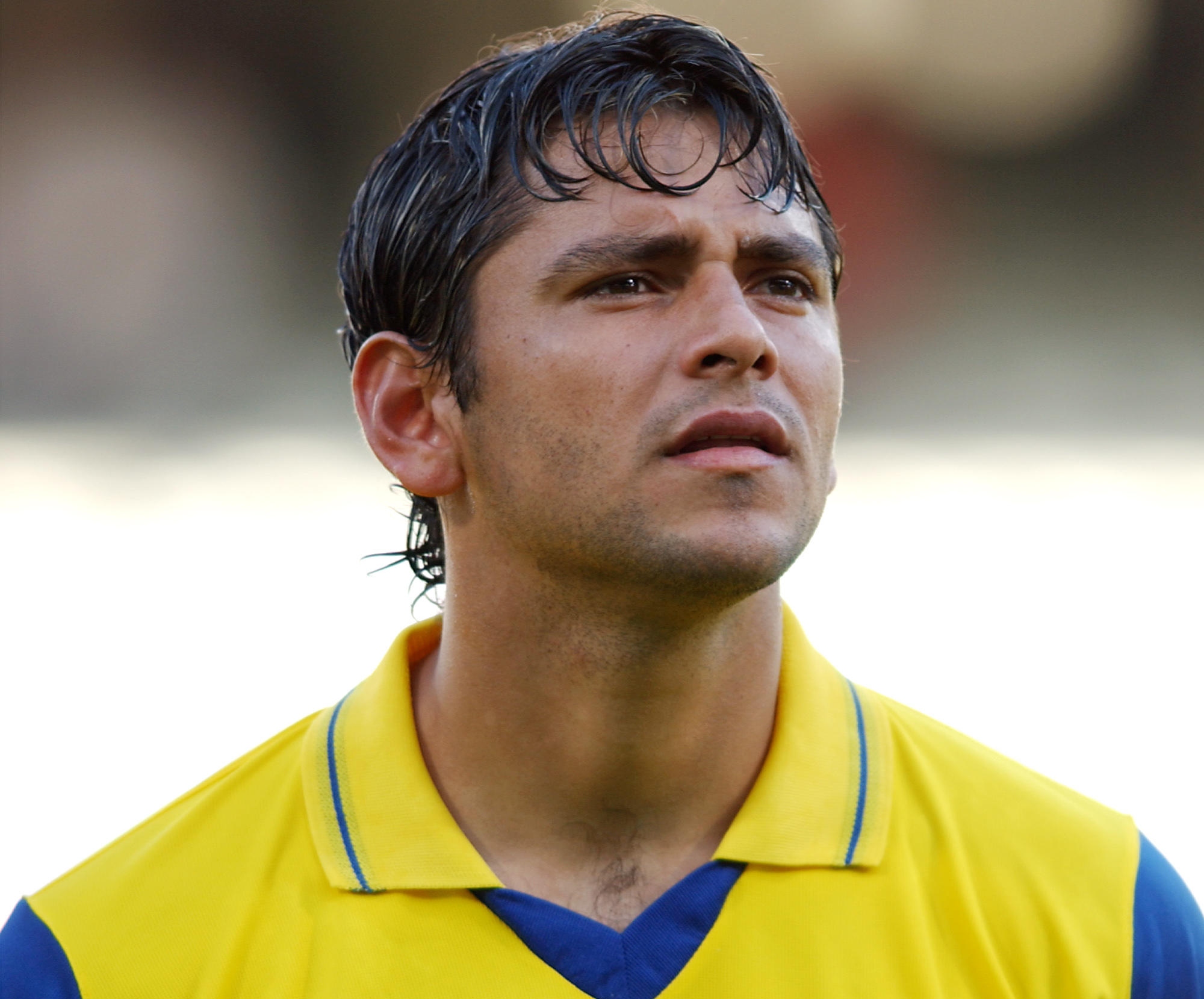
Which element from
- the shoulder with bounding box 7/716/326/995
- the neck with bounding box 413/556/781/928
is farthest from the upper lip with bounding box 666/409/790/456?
the shoulder with bounding box 7/716/326/995

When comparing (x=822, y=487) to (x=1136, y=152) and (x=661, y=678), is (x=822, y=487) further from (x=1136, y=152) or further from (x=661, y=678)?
(x=1136, y=152)

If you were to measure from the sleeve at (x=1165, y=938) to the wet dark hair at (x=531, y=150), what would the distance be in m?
1.26

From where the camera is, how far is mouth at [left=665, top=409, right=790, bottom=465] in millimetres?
2207

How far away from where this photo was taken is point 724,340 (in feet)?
7.33

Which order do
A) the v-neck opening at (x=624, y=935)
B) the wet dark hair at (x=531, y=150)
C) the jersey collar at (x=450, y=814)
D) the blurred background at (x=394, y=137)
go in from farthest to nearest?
the blurred background at (x=394, y=137), the wet dark hair at (x=531, y=150), the jersey collar at (x=450, y=814), the v-neck opening at (x=624, y=935)

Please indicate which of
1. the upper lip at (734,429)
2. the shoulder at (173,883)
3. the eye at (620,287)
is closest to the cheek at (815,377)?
the upper lip at (734,429)

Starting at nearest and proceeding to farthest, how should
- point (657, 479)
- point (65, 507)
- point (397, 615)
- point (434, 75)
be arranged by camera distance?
point (657, 479)
point (397, 615)
point (65, 507)
point (434, 75)

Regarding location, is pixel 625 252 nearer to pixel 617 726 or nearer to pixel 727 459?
pixel 727 459

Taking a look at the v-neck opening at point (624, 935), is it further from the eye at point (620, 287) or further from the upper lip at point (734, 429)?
the eye at point (620, 287)

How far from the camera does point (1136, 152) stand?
1642 centimetres

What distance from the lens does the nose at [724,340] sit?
7.33ft

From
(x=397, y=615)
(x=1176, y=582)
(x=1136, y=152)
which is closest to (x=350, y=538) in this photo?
(x=397, y=615)

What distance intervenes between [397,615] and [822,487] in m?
6.22

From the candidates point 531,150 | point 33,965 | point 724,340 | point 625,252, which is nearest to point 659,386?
point 724,340
